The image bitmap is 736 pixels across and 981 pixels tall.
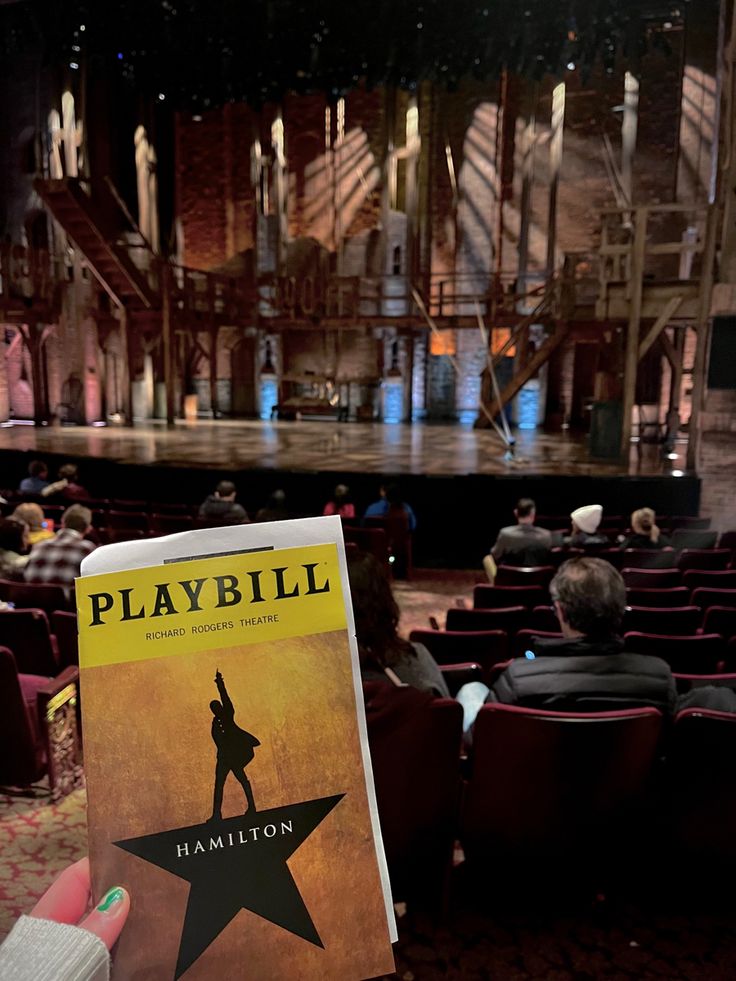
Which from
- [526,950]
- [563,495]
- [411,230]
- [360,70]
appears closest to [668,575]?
[526,950]

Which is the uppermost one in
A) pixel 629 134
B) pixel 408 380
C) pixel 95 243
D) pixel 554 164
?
pixel 629 134

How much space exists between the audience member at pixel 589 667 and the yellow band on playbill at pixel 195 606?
1.46 metres

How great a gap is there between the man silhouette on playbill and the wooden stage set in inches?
252

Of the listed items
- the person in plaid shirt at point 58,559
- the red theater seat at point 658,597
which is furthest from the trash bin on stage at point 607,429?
the person in plaid shirt at point 58,559

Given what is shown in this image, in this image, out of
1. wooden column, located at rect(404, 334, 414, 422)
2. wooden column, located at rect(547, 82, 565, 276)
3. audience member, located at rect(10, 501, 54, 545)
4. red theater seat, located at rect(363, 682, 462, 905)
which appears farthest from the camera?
wooden column, located at rect(404, 334, 414, 422)

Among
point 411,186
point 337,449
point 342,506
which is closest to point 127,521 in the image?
point 342,506

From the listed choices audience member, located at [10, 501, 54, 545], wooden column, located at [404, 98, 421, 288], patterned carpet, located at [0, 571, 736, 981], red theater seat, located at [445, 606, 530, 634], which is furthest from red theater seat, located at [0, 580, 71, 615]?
wooden column, located at [404, 98, 421, 288]

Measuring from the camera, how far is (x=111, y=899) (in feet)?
2.35

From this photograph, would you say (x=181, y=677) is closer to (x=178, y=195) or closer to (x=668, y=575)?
(x=668, y=575)

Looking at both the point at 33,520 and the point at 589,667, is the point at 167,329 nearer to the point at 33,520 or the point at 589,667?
the point at 33,520

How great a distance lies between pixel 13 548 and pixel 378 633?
2.92 metres

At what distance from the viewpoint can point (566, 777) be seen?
→ 6.11 ft

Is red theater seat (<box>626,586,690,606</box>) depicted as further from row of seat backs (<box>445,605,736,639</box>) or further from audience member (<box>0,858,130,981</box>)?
audience member (<box>0,858,130,981</box>)

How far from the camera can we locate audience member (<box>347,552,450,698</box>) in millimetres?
1900
